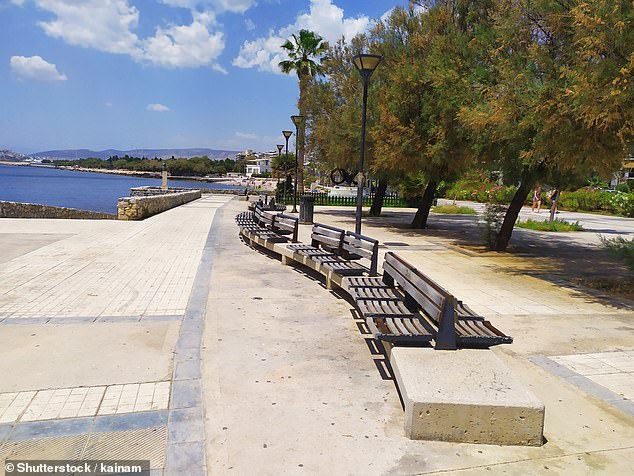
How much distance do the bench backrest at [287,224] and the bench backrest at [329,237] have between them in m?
1.05

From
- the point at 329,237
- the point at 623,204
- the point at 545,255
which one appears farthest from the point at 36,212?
the point at 623,204

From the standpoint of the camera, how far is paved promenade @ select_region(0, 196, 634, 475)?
330cm

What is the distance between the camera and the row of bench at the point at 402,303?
4.37 meters

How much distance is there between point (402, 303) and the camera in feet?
18.4

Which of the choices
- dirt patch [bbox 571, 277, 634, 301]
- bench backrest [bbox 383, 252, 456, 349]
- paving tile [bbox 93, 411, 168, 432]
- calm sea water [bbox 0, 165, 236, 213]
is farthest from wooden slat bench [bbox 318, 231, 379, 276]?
calm sea water [bbox 0, 165, 236, 213]

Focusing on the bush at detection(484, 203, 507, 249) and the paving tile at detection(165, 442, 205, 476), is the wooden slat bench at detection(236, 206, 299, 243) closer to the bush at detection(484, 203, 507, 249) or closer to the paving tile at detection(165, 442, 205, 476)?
the bush at detection(484, 203, 507, 249)

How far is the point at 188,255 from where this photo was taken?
37.0 feet

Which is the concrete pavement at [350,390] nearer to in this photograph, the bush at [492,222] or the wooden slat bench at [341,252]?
the wooden slat bench at [341,252]

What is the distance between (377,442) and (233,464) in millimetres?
978

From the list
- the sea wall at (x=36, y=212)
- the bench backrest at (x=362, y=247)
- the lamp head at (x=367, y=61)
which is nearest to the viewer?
the bench backrest at (x=362, y=247)

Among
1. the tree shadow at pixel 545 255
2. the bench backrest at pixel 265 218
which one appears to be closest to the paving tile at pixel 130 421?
the tree shadow at pixel 545 255

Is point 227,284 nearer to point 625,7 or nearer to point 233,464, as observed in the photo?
point 233,464

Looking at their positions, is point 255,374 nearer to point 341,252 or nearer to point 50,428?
point 50,428

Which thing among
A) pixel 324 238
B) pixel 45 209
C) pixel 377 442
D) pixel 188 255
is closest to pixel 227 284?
pixel 324 238
